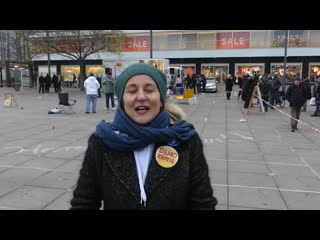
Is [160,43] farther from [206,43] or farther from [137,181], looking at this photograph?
[137,181]

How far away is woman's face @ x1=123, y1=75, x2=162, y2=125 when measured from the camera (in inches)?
78.3

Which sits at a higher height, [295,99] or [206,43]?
[206,43]

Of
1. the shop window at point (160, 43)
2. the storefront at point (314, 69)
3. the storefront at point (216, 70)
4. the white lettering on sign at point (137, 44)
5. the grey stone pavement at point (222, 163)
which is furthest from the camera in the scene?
the storefront at point (216, 70)

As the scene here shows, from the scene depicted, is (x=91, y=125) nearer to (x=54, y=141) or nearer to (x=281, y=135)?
(x=54, y=141)

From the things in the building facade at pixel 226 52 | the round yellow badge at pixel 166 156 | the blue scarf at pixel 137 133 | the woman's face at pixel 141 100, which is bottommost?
the round yellow badge at pixel 166 156

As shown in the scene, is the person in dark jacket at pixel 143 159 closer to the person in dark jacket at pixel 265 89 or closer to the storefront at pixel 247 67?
the person in dark jacket at pixel 265 89

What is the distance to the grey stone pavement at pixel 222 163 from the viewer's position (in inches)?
209

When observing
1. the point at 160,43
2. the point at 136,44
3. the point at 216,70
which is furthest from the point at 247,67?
the point at 136,44

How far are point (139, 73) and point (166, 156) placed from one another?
448mm

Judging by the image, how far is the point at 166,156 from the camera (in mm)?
Result: 1935

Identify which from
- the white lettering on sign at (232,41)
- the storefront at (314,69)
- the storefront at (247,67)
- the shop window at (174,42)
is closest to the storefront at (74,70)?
the shop window at (174,42)

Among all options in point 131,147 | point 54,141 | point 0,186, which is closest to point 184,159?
point 131,147

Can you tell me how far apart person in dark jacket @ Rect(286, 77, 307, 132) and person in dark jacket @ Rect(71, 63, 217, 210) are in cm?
1085
